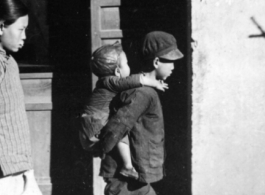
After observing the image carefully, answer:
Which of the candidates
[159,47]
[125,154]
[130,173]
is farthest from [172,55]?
[130,173]

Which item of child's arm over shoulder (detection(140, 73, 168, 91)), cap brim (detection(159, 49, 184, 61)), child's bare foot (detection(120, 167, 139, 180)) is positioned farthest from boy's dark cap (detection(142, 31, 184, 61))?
child's bare foot (detection(120, 167, 139, 180))

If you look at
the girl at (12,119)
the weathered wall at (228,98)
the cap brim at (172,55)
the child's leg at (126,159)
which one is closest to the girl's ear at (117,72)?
the cap brim at (172,55)

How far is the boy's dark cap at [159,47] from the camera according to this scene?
3.21 meters

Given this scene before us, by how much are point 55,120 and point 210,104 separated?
1513 millimetres

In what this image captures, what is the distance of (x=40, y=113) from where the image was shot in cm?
418

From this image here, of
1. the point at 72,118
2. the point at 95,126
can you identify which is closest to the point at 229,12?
the point at 95,126

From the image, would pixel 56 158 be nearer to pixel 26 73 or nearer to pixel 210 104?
pixel 26 73

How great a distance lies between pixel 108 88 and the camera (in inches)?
128

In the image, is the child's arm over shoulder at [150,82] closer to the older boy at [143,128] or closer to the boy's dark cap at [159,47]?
the older boy at [143,128]

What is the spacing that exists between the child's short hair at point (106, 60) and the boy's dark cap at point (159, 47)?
0.21 m

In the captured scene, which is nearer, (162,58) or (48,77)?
(162,58)

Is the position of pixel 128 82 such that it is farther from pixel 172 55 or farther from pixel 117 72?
pixel 172 55

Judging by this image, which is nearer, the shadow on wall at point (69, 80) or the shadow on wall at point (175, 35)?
the shadow on wall at point (175, 35)

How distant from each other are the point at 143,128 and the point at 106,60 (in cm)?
56
